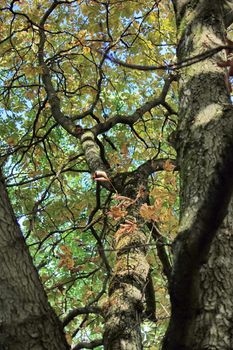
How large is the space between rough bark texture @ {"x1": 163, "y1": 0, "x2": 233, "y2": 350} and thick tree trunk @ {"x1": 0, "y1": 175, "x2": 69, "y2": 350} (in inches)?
19.4

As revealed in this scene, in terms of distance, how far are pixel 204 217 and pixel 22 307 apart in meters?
0.85

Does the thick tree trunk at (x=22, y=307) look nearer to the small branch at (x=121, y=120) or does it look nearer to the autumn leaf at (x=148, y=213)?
the autumn leaf at (x=148, y=213)

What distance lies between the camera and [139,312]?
2.48 metres

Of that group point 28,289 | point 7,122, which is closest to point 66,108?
point 7,122

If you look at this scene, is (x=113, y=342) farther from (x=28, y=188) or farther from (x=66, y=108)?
(x=66, y=108)

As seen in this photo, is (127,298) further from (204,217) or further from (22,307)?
(204,217)

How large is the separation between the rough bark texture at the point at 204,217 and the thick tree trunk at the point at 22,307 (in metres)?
0.49

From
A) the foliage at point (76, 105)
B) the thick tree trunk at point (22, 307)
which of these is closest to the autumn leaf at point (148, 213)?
the thick tree trunk at point (22, 307)

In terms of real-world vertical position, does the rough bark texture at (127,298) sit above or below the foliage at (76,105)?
below

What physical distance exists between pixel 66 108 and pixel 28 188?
1.42 meters

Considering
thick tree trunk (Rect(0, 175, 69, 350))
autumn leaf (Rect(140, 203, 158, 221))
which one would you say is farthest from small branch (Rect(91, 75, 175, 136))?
thick tree trunk (Rect(0, 175, 69, 350))

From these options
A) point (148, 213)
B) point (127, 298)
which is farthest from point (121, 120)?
point (127, 298)

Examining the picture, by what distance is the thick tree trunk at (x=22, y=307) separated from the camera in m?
1.81

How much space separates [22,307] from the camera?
1868 mm
